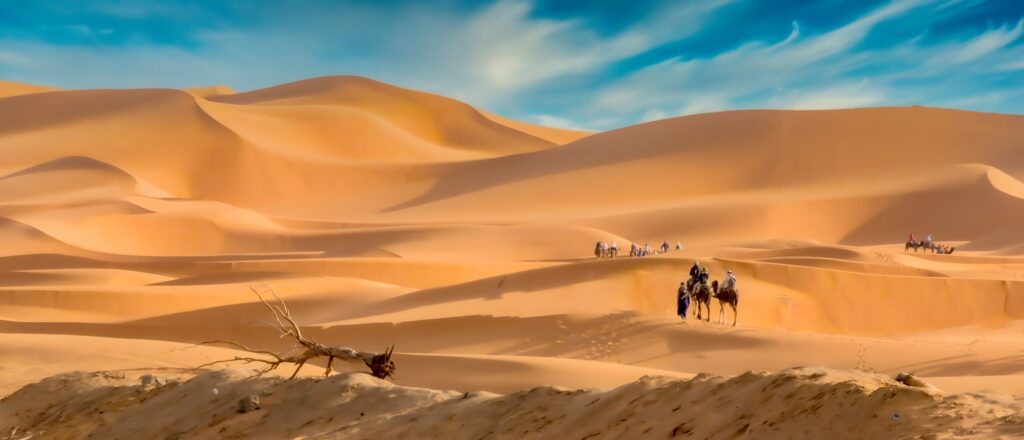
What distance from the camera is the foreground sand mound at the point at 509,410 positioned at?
16.3ft

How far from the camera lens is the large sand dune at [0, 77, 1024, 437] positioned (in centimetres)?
1427

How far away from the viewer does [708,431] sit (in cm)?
552

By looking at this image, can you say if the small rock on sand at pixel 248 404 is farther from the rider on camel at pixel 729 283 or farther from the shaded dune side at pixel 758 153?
the shaded dune side at pixel 758 153

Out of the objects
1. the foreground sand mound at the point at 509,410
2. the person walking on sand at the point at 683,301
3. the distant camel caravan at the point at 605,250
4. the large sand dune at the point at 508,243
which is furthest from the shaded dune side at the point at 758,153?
the foreground sand mound at the point at 509,410

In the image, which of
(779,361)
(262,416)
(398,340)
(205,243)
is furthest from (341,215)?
(262,416)

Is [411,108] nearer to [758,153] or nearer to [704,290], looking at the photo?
[758,153]

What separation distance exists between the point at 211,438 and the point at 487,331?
1026cm

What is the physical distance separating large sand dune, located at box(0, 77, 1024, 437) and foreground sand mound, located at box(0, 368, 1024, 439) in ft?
0.22

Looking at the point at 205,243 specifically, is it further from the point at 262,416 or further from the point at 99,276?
the point at 262,416

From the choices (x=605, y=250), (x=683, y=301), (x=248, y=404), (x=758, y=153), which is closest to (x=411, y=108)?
(x=758, y=153)

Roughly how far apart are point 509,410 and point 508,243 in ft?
120

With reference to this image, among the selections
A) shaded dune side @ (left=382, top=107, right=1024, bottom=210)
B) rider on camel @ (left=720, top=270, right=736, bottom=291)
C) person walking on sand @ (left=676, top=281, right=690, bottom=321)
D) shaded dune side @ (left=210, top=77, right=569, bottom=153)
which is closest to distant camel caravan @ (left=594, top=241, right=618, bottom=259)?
person walking on sand @ (left=676, top=281, right=690, bottom=321)

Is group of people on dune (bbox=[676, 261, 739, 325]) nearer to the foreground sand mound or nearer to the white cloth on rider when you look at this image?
the white cloth on rider

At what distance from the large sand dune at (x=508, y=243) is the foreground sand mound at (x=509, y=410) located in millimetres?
67
